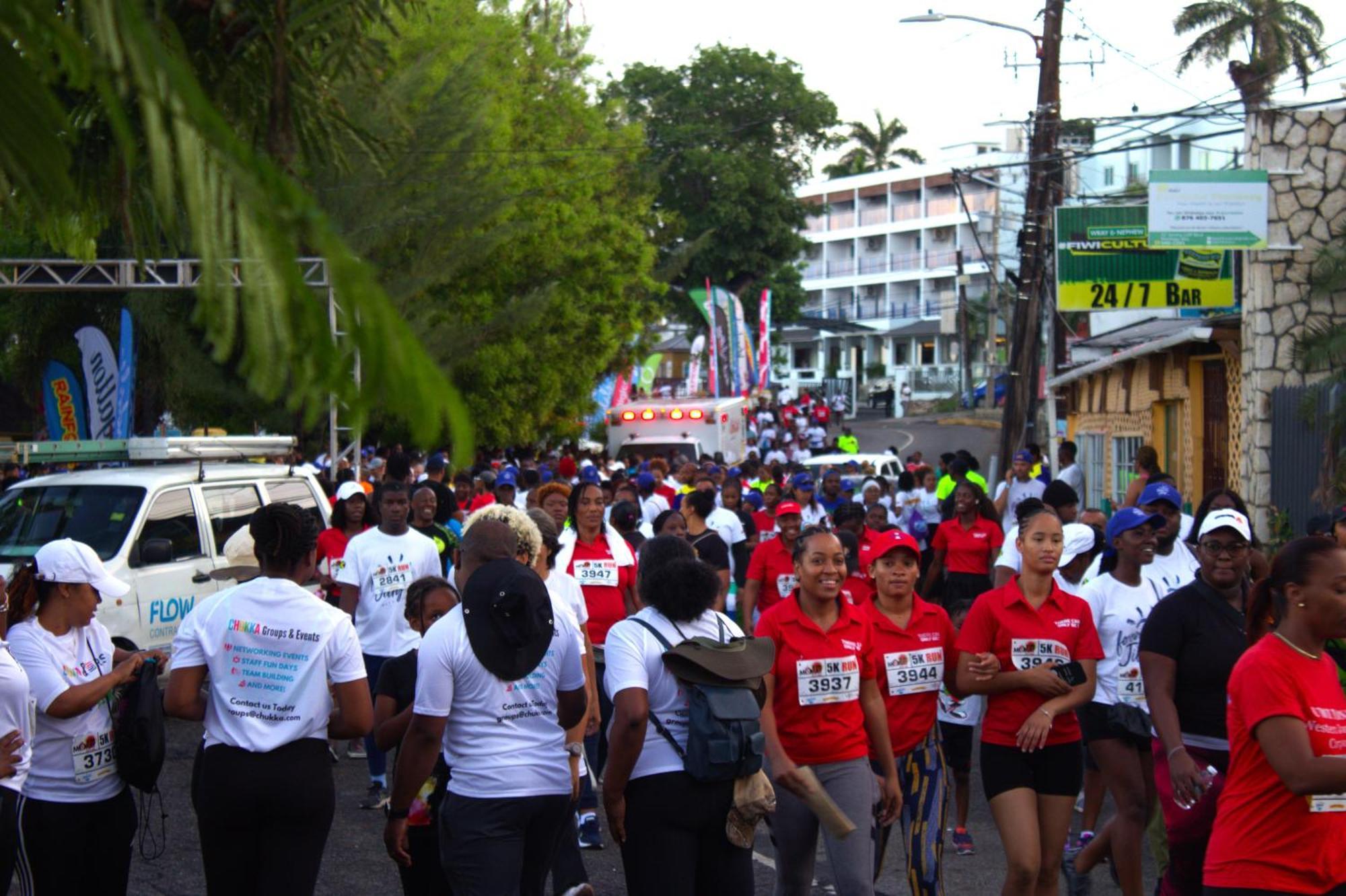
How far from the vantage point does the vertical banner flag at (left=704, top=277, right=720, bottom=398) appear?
36.5m

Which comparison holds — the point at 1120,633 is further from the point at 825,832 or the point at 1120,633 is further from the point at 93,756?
the point at 93,756

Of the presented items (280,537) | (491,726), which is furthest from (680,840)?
(280,537)

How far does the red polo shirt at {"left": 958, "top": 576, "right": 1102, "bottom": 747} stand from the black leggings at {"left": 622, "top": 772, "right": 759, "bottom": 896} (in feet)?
5.24

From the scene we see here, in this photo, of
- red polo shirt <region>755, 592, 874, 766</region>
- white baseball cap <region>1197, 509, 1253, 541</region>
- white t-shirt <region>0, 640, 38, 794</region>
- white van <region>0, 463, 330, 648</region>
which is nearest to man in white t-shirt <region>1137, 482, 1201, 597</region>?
white baseball cap <region>1197, 509, 1253, 541</region>

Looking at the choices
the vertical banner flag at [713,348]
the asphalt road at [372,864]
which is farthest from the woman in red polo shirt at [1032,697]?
the vertical banner flag at [713,348]

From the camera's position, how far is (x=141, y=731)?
4934 millimetres

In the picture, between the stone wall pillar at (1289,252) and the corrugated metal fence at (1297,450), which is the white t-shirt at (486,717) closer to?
the corrugated metal fence at (1297,450)

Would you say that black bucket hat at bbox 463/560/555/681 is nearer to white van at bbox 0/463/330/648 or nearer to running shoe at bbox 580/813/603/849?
running shoe at bbox 580/813/603/849

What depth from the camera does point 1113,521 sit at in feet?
22.3

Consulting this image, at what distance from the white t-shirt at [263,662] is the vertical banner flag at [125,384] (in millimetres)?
12093

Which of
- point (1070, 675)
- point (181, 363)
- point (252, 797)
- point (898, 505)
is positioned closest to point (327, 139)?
point (252, 797)

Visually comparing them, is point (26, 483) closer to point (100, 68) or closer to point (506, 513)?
point (506, 513)

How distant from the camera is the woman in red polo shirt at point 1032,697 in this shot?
236 inches

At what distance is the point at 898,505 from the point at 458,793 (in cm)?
1223
